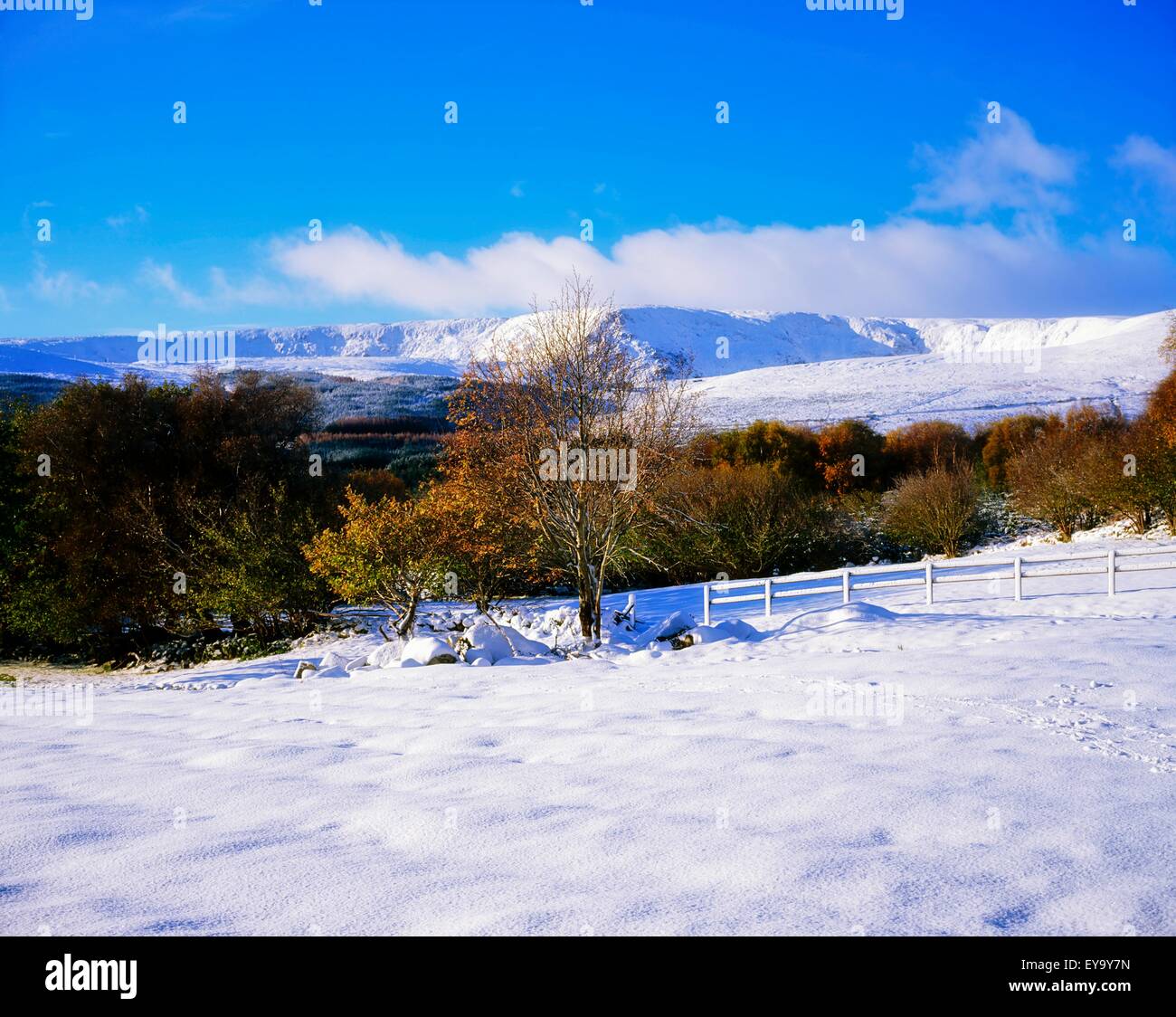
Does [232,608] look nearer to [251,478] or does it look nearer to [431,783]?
[251,478]

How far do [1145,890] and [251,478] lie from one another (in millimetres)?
23003

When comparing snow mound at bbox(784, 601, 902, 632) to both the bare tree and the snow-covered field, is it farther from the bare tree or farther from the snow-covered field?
the snow-covered field

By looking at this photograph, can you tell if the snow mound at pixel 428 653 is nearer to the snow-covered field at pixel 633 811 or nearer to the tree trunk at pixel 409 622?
the snow-covered field at pixel 633 811

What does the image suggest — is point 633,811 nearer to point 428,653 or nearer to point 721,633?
point 428,653

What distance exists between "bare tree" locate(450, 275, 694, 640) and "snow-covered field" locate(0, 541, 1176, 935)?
6074 millimetres

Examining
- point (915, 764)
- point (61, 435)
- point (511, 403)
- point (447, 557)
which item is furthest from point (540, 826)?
point (61, 435)

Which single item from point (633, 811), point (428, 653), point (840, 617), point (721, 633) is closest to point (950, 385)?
point (840, 617)

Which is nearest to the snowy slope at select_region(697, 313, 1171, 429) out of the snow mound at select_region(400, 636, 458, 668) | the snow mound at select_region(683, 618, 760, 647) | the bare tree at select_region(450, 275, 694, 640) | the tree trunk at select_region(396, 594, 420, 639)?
the tree trunk at select_region(396, 594, 420, 639)

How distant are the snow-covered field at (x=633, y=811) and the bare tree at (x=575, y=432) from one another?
6.07 meters

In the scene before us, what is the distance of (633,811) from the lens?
16.3 feet

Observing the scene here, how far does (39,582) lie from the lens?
22094mm

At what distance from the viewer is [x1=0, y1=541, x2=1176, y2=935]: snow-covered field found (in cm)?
361

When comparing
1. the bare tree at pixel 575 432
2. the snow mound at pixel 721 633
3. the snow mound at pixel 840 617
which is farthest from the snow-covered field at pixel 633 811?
the bare tree at pixel 575 432

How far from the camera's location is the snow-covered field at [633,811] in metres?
3.61
